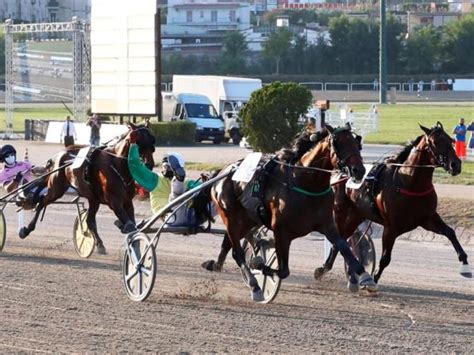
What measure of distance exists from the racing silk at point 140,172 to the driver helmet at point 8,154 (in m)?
2.96

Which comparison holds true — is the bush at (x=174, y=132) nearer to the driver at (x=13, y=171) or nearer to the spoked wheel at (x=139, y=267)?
the driver at (x=13, y=171)

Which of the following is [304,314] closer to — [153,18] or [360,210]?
[360,210]

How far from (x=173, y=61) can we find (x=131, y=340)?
66.6 metres

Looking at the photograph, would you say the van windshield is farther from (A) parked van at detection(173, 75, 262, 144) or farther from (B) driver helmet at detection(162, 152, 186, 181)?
(B) driver helmet at detection(162, 152, 186, 181)

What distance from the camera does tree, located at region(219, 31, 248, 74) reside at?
73.6 metres

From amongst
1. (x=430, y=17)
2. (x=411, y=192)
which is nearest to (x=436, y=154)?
(x=411, y=192)

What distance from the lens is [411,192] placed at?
9.93 meters

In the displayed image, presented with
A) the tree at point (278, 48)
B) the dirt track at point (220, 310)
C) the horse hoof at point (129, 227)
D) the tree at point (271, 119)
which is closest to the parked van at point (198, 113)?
the tree at point (271, 119)

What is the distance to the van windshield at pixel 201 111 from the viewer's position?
3459 cm

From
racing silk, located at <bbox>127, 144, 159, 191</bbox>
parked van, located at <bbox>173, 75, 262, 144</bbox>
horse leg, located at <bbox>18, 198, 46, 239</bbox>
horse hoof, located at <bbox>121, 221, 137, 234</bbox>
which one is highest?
parked van, located at <bbox>173, 75, 262, 144</bbox>

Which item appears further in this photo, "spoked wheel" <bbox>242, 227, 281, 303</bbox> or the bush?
the bush

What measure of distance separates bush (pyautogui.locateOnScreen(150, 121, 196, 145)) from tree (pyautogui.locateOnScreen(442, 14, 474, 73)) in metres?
42.0

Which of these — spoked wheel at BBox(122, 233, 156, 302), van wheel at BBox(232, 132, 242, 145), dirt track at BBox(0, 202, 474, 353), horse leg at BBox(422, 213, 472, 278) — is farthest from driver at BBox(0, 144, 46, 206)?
van wheel at BBox(232, 132, 242, 145)

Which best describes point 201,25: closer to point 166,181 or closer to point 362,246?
point 166,181
